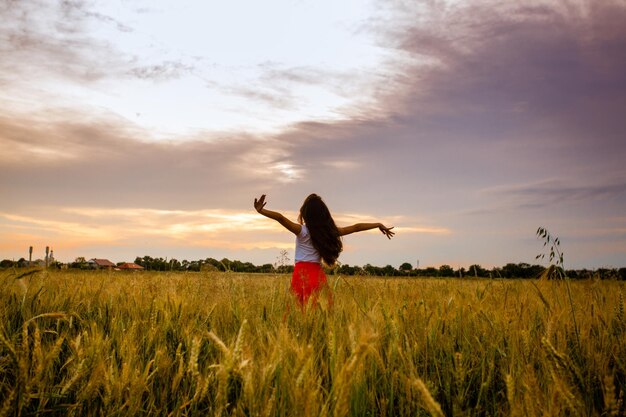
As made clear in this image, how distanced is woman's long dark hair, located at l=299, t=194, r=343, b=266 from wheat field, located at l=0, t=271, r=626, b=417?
2.93 meters

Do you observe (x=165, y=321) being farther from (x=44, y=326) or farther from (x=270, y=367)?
(x=270, y=367)

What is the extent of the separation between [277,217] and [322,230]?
0.74m

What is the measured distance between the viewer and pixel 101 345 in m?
2.29

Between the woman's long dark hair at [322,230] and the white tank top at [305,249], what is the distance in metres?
0.07

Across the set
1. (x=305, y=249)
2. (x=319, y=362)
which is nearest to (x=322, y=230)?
(x=305, y=249)

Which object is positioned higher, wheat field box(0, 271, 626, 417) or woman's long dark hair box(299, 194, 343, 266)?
woman's long dark hair box(299, 194, 343, 266)

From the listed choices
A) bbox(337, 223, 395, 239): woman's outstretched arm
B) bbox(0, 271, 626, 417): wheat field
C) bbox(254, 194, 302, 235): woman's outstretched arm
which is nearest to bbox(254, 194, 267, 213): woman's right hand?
bbox(254, 194, 302, 235): woman's outstretched arm

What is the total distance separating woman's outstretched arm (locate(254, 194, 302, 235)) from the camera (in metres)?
6.38

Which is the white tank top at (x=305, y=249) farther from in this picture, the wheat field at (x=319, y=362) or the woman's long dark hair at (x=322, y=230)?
the wheat field at (x=319, y=362)

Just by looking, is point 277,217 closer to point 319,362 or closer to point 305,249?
point 305,249

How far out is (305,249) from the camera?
22.5 feet

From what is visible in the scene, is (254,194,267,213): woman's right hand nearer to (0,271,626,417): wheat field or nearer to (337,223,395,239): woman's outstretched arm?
(337,223,395,239): woman's outstretched arm

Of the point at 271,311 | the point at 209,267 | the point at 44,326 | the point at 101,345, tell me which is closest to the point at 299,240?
the point at 209,267

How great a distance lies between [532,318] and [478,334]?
615mm
